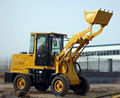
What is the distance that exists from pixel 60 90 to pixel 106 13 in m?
3.93

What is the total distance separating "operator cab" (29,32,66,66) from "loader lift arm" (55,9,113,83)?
460 mm

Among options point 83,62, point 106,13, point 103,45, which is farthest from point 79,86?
point 103,45

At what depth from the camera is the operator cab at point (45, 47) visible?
13.6 m

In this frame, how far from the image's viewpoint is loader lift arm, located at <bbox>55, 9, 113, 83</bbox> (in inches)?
500

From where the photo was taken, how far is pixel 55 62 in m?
13.5

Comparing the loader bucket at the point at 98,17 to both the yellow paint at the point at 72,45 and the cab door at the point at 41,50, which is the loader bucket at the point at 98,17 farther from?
the cab door at the point at 41,50

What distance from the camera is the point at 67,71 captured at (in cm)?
1315

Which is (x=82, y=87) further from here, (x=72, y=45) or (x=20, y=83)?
(x=20, y=83)

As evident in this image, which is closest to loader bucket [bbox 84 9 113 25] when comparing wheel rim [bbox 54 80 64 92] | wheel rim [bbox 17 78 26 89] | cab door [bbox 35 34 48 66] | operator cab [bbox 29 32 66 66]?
operator cab [bbox 29 32 66 66]

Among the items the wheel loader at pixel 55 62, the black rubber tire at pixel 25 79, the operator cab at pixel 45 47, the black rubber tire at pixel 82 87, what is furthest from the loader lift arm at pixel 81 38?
the black rubber tire at pixel 25 79

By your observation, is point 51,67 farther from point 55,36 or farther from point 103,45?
point 103,45

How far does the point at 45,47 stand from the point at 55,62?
0.84 m

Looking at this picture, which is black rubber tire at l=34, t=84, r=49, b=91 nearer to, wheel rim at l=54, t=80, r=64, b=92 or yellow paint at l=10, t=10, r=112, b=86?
yellow paint at l=10, t=10, r=112, b=86

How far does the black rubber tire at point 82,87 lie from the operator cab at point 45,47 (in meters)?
1.66
